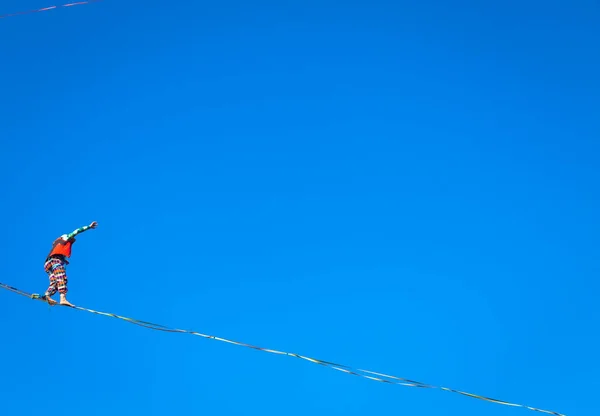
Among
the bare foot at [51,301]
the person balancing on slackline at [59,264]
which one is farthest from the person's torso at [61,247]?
the bare foot at [51,301]

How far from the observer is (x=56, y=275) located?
17984 mm

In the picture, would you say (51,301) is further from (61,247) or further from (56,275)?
(61,247)

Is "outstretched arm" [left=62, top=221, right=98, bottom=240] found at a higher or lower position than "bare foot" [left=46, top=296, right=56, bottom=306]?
higher

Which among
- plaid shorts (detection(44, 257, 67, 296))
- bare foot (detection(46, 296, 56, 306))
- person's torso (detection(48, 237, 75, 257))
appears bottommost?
bare foot (detection(46, 296, 56, 306))

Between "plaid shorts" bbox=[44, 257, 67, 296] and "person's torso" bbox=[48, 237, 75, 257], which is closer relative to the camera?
"plaid shorts" bbox=[44, 257, 67, 296]

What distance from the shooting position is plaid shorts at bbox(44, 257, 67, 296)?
58.3ft

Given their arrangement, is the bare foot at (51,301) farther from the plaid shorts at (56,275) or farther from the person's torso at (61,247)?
the person's torso at (61,247)

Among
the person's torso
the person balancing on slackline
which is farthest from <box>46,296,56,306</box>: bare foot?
the person's torso

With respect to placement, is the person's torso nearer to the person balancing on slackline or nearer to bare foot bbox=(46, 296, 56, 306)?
the person balancing on slackline

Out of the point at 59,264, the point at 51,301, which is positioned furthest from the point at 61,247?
the point at 51,301

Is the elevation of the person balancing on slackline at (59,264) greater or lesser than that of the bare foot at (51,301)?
greater

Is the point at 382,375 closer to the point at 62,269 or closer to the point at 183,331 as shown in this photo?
the point at 183,331

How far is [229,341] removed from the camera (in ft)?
45.4

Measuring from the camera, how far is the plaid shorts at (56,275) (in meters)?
17.8
